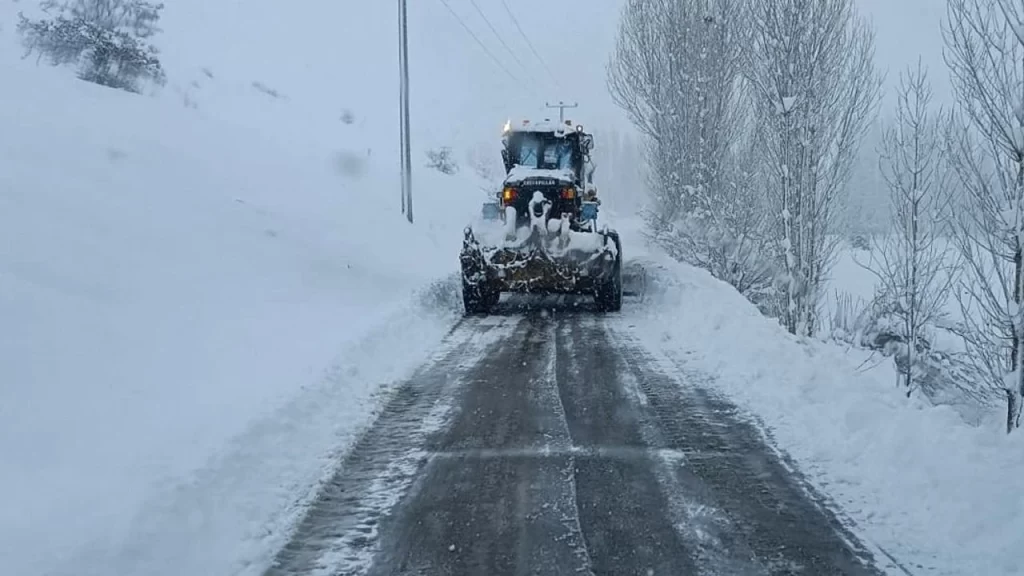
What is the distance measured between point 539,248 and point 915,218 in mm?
5107

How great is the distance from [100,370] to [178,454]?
7.16 feet

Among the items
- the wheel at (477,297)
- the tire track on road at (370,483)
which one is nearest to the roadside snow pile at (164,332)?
the tire track on road at (370,483)

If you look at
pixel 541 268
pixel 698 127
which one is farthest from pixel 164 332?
pixel 698 127

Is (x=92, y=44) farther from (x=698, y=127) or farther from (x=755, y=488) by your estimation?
(x=755, y=488)

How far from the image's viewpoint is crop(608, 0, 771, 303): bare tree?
18.3 m

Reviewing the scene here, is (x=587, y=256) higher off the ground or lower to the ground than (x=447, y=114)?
lower

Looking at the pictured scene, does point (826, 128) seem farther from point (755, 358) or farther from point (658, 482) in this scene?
point (658, 482)

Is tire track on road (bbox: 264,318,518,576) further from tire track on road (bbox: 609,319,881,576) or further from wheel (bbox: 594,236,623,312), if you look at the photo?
wheel (bbox: 594,236,623,312)

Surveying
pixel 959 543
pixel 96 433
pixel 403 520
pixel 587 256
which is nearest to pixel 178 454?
pixel 96 433

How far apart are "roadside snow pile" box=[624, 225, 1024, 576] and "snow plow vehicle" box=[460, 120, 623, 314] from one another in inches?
147

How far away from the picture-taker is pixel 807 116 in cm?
1233

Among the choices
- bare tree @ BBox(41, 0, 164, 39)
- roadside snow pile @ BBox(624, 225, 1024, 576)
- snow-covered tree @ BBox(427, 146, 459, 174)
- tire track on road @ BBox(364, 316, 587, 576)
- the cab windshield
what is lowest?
tire track on road @ BBox(364, 316, 587, 576)

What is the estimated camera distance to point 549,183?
1391 centimetres

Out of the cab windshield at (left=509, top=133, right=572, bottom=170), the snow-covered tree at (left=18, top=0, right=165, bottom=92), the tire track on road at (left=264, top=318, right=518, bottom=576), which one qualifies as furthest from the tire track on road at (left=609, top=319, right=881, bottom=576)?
the snow-covered tree at (left=18, top=0, right=165, bottom=92)
